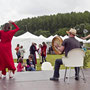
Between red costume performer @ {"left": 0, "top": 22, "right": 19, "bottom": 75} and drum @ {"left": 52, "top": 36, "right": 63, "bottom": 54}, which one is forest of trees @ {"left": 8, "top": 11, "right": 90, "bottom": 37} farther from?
red costume performer @ {"left": 0, "top": 22, "right": 19, "bottom": 75}

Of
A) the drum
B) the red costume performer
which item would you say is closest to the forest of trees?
the drum

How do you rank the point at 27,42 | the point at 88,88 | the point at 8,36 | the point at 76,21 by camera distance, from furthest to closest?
the point at 76,21 → the point at 27,42 → the point at 8,36 → the point at 88,88

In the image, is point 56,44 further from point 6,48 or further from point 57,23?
point 57,23

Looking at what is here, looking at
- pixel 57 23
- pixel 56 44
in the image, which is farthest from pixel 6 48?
pixel 57 23

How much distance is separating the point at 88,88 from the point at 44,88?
1.10 meters

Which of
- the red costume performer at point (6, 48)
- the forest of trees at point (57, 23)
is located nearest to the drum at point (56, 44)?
the red costume performer at point (6, 48)

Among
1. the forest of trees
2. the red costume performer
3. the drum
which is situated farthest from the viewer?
the forest of trees

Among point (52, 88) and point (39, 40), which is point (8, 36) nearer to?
point (52, 88)

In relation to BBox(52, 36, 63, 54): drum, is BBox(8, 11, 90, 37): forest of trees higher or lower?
higher

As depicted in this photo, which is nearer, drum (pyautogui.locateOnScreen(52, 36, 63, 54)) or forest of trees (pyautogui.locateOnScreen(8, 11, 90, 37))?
drum (pyautogui.locateOnScreen(52, 36, 63, 54))

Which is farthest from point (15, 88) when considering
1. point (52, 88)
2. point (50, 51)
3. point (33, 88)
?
point (50, 51)

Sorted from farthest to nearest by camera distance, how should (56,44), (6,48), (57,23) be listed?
(57,23) < (56,44) < (6,48)

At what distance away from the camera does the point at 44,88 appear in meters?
6.58

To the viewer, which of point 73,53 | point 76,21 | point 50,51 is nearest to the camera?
point 73,53
